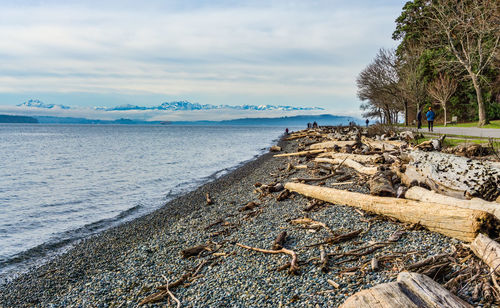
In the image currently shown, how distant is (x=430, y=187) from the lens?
26.9ft

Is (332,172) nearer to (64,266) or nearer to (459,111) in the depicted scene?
(64,266)

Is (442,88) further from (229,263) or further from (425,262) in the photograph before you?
(229,263)

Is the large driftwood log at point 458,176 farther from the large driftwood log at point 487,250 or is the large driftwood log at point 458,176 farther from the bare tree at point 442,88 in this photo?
the bare tree at point 442,88

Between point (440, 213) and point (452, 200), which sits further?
point (452, 200)

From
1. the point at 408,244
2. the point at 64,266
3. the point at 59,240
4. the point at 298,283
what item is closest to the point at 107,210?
the point at 59,240

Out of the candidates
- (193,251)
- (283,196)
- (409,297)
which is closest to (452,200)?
(409,297)

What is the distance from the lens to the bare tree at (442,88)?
43.0m

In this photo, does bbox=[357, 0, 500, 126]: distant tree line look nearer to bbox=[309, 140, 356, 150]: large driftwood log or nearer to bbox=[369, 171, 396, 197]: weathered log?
bbox=[309, 140, 356, 150]: large driftwood log

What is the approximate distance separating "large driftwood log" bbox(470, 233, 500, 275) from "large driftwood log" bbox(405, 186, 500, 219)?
864mm

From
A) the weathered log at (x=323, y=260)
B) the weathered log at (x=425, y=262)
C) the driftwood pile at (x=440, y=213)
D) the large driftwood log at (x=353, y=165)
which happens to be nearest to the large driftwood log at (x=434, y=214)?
the driftwood pile at (x=440, y=213)

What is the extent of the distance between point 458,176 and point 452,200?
5.00 feet

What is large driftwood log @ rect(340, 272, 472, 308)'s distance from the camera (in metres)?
3.40

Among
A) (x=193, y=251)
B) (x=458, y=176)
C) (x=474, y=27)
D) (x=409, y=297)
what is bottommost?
→ (x=193, y=251)

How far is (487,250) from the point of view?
4680 millimetres
